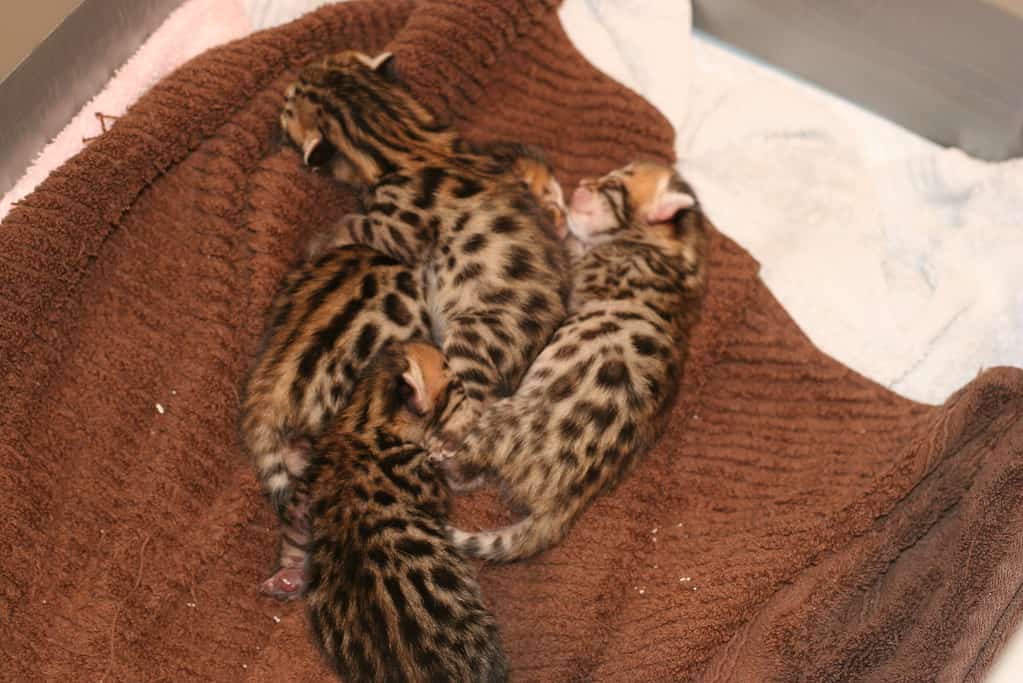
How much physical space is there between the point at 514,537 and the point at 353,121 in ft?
3.07

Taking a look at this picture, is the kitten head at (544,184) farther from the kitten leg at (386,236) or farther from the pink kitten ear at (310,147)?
the pink kitten ear at (310,147)

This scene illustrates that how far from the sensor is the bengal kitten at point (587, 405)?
2117 mm

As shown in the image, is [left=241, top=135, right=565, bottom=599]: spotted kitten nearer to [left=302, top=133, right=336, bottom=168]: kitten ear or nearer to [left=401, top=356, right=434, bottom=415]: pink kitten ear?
[left=401, top=356, right=434, bottom=415]: pink kitten ear

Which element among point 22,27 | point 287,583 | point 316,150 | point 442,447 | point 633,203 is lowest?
point 287,583

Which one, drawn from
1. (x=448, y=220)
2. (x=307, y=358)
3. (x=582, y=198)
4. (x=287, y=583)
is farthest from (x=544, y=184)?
(x=287, y=583)

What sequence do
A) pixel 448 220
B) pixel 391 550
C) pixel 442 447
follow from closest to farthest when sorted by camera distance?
pixel 391 550 → pixel 442 447 → pixel 448 220

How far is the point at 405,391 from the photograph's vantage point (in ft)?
6.97

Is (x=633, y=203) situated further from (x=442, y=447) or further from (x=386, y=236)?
(x=442, y=447)

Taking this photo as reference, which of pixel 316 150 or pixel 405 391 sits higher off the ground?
pixel 316 150

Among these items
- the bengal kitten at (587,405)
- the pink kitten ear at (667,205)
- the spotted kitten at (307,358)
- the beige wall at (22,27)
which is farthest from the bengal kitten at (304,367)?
the beige wall at (22,27)

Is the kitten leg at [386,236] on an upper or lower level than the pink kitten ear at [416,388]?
upper

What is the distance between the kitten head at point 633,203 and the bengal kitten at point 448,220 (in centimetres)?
11

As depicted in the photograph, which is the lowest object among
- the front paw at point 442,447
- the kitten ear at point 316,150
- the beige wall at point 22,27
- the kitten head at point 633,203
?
the front paw at point 442,447

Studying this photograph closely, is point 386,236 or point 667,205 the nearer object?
point 386,236
